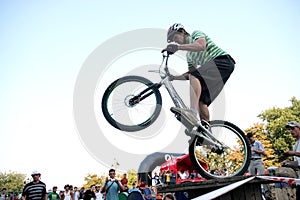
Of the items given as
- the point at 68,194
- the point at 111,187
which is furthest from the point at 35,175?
the point at 68,194

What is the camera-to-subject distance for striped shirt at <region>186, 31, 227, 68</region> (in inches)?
182

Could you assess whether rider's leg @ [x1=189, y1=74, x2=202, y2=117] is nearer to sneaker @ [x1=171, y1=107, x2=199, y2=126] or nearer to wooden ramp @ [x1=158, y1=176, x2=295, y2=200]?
sneaker @ [x1=171, y1=107, x2=199, y2=126]

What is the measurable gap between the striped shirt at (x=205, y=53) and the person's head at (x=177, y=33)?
7.3 inches

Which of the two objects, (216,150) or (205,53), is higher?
(205,53)

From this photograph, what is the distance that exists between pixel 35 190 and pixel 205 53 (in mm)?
5947

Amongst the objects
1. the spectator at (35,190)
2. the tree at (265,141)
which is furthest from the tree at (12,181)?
the spectator at (35,190)

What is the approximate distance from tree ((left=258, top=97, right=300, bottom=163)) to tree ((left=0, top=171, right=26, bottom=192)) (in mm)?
73742

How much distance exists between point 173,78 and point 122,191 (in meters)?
5.28

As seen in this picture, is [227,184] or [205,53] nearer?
[227,184]

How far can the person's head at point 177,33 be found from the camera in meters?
4.79

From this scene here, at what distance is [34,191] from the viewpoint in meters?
7.86

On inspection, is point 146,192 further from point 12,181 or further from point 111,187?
point 12,181

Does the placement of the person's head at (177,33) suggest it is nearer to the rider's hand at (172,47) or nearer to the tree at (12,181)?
the rider's hand at (172,47)

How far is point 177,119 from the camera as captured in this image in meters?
4.69
